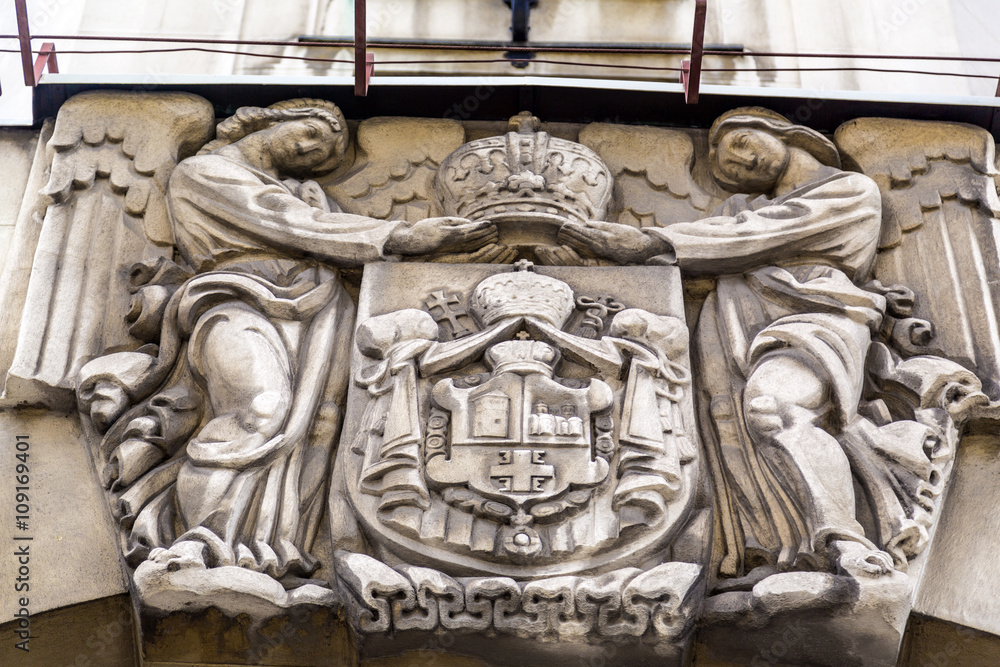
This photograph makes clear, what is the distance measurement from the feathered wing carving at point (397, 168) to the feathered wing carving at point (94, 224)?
0.68 metres

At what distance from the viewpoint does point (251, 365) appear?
4863mm

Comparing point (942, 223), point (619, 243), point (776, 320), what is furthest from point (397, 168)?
point (942, 223)

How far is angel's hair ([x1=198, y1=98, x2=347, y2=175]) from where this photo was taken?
5941mm

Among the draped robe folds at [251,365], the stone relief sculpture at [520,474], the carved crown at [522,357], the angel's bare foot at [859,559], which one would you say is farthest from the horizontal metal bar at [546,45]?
the angel's bare foot at [859,559]

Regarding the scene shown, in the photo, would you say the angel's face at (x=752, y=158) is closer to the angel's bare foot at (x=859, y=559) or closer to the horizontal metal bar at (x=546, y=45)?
the horizontal metal bar at (x=546, y=45)

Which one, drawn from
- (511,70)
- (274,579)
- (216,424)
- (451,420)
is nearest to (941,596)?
(451,420)

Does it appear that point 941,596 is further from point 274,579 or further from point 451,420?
point 274,579

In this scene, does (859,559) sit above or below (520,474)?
below

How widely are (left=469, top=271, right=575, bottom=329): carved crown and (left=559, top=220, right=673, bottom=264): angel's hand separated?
Answer: 0.29 metres

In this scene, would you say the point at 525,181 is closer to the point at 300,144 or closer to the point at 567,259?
the point at 567,259

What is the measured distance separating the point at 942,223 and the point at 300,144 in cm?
269

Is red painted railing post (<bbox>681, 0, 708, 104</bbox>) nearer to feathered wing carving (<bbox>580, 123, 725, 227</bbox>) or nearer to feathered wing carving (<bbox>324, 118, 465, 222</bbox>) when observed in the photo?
feathered wing carving (<bbox>580, 123, 725, 227</bbox>)

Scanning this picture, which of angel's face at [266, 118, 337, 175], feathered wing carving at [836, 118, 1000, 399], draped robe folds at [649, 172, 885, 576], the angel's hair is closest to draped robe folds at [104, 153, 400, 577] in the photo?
angel's face at [266, 118, 337, 175]

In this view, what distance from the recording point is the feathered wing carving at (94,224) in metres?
5.13
